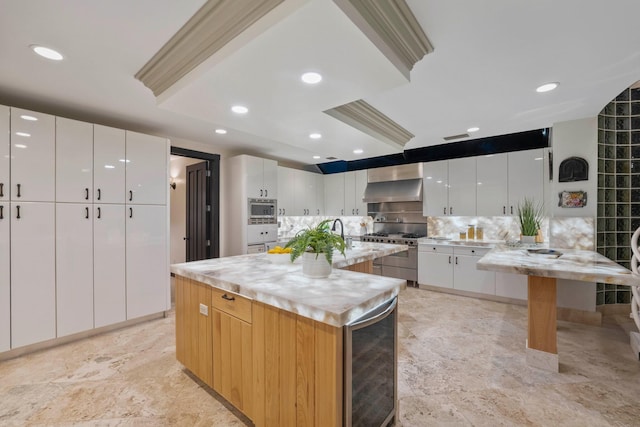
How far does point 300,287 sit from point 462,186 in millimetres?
4156

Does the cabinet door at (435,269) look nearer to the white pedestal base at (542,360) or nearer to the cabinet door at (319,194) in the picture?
the white pedestal base at (542,360)

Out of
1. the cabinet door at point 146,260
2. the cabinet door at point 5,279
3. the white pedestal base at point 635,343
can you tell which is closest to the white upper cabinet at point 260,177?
the cabinet door at point 146,260

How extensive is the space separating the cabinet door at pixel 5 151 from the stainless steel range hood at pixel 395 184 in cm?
503

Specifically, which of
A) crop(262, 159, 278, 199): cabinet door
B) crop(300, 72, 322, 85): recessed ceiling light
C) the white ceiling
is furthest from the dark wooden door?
crop(300, 72, 322, 85): recessed ceiling light

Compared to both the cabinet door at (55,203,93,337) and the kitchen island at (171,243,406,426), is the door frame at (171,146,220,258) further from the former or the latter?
the kitchen island at (171,243,406,426)

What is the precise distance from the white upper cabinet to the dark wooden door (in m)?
0.71

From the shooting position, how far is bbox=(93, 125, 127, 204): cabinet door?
10.2ft

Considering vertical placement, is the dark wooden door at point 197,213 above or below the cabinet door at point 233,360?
above

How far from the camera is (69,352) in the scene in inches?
109

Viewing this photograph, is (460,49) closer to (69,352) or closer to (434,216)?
(434,216)

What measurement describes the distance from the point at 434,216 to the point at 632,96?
113 inches

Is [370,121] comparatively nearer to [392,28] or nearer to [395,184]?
[392,28]

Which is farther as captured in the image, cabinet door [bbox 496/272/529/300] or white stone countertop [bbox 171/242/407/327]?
cabinet door [bbox 496/272/529/300]

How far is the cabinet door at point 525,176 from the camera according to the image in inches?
164
